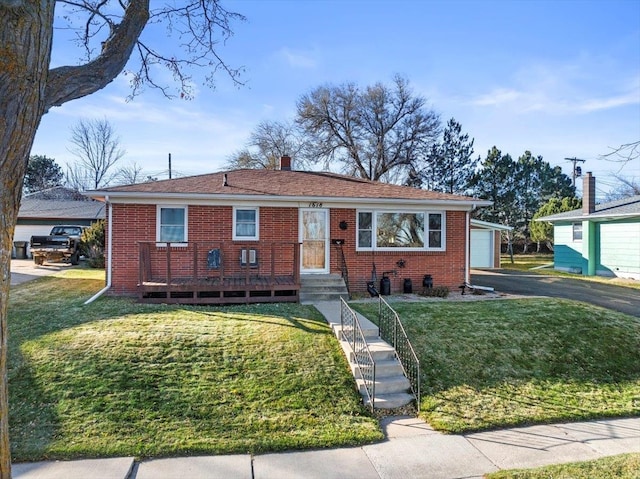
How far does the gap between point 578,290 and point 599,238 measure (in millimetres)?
7067

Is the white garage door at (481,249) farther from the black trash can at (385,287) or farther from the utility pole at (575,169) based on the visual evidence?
the utility pole at (575,169)

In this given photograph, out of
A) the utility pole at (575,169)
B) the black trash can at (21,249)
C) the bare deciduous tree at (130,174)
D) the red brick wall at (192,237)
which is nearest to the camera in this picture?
the red brick wall at (192,237)

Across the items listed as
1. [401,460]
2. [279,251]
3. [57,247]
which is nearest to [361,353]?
[401,460]

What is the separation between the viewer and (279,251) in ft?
37.7

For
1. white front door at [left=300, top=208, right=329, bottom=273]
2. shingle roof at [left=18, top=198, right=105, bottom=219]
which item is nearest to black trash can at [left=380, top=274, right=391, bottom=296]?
white front door at [left=300, top=208, right=329, bottom=273]

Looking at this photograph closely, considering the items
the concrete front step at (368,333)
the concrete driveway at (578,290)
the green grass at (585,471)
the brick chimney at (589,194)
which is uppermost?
the brick chimney at (589,194)

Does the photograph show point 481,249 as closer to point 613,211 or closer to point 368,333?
point 613,211

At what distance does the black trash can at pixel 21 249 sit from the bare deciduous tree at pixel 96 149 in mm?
20495

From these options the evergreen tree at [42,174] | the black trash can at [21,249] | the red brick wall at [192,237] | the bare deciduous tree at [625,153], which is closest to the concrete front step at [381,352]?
the bare deciduous tree at [625,153]

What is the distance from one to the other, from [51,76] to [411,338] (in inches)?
257

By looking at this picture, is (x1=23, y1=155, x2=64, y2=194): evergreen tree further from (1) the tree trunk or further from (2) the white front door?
(1) the tree trunk

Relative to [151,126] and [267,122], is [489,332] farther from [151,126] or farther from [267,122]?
[267,122]

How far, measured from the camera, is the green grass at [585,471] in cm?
395

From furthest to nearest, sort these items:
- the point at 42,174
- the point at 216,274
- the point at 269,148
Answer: the point at 42,174 < the point at 269,148 < the point at 216,274
